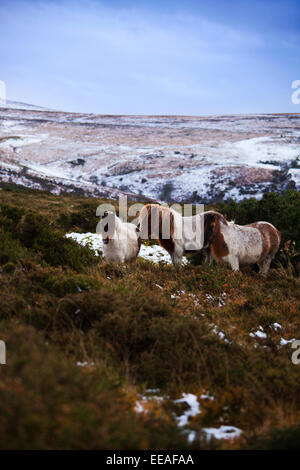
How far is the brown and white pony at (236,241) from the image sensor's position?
823 centimetres

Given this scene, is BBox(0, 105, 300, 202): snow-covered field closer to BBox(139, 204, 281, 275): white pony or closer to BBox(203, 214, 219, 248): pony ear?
BBox(139, 204, 281, 275): white pony

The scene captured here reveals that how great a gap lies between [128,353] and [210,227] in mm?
4748

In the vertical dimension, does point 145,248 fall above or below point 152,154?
below

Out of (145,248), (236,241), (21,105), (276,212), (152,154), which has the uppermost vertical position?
(21,105)

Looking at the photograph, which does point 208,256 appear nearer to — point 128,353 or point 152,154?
point 128,353

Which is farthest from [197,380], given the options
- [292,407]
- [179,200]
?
[179,200]

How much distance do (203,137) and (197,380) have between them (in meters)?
58.0

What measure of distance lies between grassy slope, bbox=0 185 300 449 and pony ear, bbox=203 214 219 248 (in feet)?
3.92

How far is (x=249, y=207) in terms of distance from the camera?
12.1m

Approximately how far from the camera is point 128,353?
4.17 m

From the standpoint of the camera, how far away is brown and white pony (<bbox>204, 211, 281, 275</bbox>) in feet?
27.0

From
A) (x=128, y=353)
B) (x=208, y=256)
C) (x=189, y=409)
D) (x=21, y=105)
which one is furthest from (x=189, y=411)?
(x=21, y=105)

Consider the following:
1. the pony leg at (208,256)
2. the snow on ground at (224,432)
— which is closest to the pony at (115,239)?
the pony leg at (208,256)
